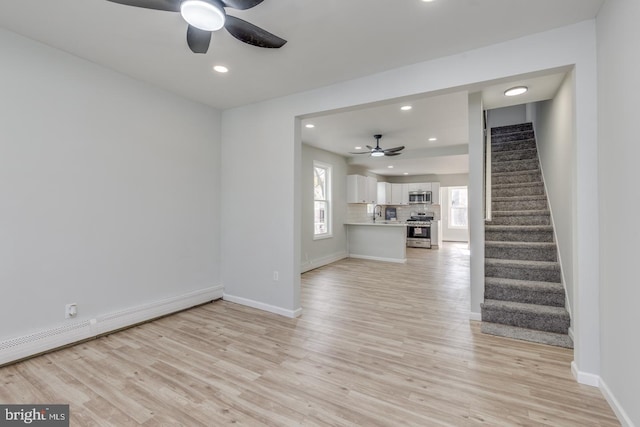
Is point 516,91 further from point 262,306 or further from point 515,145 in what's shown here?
point 262,306

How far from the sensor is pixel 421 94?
2.84m

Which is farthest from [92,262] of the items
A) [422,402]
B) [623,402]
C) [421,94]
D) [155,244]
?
A: [623,402]

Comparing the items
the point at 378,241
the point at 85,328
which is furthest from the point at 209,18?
the point at 378,241

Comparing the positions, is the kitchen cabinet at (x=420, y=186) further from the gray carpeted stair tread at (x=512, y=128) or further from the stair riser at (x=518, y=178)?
the stair riser at (x=518, y=178)

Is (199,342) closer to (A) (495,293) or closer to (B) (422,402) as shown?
(B) (422,402)

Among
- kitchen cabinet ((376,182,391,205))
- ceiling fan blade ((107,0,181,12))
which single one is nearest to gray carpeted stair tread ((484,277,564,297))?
ceiling fan blade ((107,0,181,12))

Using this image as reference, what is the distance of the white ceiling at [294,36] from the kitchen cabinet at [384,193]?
22.1ft

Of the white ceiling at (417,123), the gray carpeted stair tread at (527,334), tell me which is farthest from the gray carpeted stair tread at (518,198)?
the gray carpeted stair tread at (527,334)

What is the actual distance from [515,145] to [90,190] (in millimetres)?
6467

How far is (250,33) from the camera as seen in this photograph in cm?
194

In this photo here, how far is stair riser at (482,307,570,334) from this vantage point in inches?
115

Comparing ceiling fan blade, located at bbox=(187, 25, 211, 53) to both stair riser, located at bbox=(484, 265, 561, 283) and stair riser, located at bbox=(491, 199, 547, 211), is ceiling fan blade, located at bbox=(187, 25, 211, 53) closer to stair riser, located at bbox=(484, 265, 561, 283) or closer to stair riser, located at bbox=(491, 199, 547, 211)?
stair riser, located at bbox=(484, 265, 561, 283)

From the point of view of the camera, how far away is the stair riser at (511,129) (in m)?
5.43

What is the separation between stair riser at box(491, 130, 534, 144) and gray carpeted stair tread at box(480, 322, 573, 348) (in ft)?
12.4
